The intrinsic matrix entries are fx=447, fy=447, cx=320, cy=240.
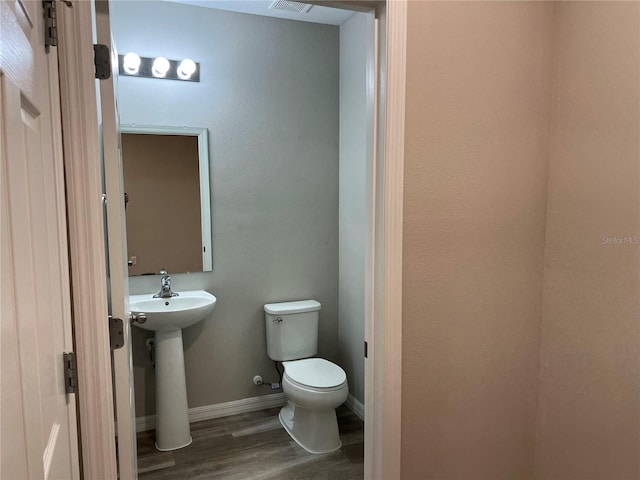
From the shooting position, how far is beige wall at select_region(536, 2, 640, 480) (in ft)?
4.41

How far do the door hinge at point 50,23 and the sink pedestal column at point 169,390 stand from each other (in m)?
1.90

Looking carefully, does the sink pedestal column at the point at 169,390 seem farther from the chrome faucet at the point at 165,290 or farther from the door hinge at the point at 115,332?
the door hinge at the point at 115,332

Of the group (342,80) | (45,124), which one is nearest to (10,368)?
(45,124)

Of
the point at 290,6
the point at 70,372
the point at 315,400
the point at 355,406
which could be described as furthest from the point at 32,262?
the point at 355,406

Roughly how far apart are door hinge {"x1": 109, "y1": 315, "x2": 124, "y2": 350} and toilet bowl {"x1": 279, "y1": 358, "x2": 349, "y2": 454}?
5.03ft

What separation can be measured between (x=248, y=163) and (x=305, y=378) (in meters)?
1.39

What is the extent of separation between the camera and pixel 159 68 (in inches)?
102

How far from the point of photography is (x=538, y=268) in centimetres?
162

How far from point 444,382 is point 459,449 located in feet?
0.87

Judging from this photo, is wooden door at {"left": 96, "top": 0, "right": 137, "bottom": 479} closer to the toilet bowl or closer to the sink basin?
the sink basin

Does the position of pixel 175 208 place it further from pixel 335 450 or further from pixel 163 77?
pixel 335 450

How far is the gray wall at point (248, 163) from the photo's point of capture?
8.81 ft

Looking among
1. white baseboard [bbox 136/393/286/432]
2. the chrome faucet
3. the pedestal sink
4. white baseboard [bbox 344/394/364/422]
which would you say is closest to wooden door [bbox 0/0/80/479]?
the pedestal sink

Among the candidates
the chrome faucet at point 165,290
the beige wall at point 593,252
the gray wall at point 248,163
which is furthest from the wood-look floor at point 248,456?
the beige wall at point 593,252
